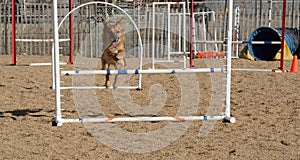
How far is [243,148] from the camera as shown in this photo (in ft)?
18.0

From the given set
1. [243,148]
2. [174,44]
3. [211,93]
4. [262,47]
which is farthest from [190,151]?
[174,44]

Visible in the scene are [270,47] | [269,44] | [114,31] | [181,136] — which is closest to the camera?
[181,136]

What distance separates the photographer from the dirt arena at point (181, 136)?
5.27 meters

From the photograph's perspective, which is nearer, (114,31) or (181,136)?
(181,136)

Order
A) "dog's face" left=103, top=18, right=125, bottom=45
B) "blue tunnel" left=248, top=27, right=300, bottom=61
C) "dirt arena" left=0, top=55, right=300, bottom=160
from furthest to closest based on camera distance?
"blue tunnel" left=248, top=27, right=300, bottom=61, "dog's face" left=103, top=18, right=125, bottom=45, "dirt arena" left=0, top=55, right=300, bottom=160

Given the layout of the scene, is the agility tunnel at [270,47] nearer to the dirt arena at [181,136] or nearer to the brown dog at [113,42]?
the dirt arena at [181,136]

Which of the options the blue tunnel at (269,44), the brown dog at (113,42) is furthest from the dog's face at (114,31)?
the blue tunnel at (269,44)

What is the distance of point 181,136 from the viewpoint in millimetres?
6023

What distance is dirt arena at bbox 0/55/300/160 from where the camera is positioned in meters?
5.27

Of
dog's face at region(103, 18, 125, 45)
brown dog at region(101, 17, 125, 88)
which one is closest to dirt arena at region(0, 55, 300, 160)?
brown dog at region(101, 17, 125, 88)

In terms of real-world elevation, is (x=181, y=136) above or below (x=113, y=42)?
below

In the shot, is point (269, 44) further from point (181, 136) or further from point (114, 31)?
point (181, 136)

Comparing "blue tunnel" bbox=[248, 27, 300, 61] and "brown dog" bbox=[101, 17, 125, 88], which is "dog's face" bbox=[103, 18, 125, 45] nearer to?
"brown dog" bbox=[101, 17, 125, 88]

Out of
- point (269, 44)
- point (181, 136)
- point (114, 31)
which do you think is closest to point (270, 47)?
point (269, 44)
